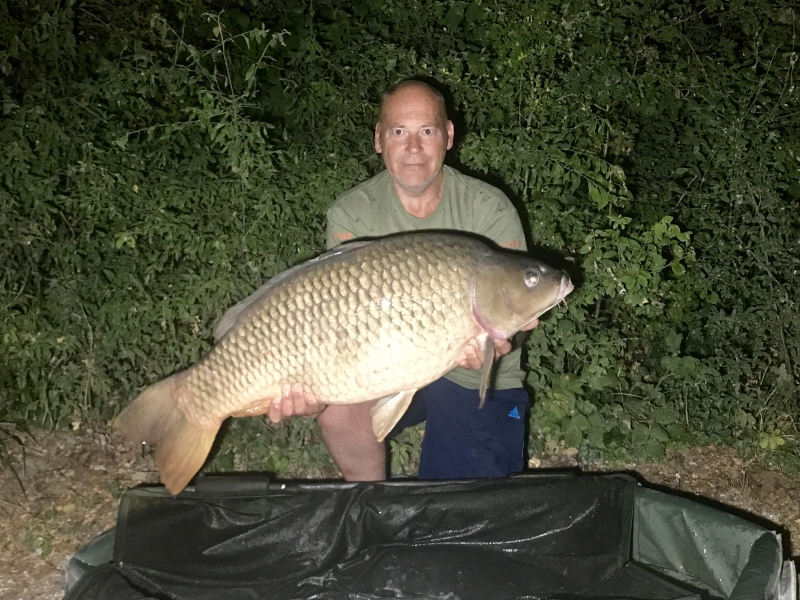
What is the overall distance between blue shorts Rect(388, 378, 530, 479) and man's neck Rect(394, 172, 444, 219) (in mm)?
490

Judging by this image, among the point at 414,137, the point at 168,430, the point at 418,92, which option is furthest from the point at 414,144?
the point at 168,430

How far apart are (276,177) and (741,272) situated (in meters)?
1.89

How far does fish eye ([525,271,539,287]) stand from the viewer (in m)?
1.80

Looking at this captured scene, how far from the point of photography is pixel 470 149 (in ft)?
9.02

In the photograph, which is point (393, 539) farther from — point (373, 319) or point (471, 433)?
point (373, 319)

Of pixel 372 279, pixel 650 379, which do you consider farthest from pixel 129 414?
pixel 650 379

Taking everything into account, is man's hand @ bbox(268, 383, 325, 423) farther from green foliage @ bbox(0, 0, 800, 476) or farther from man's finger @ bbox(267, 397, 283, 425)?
green foliage @ bbox(0, 0, 800, 476)

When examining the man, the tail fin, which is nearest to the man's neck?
the man

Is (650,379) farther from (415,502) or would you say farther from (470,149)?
(415,502)

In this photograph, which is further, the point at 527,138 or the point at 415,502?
the point at 527,138

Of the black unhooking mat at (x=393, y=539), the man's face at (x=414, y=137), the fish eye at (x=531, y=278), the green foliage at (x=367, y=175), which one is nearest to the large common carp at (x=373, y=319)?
the fish eye at (x=531, y=278)

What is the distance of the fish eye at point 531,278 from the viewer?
70.9 inches

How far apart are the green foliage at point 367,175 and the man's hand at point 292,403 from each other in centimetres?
89

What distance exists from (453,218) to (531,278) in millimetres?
499
